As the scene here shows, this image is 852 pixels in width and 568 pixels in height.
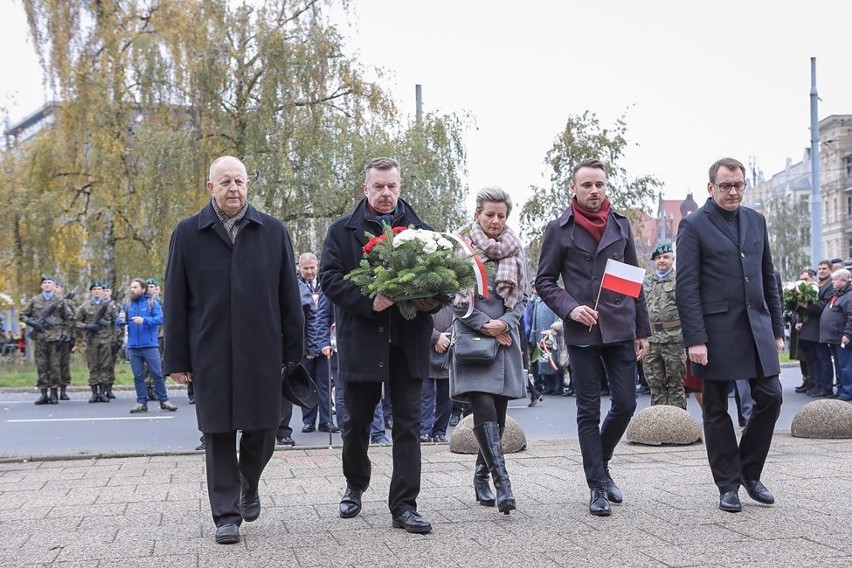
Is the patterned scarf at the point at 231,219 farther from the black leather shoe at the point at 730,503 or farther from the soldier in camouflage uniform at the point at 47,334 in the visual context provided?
the soldier in camouflage uniform at the point at 47,334

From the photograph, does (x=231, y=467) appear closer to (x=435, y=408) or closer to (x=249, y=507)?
(x=249, y=507)

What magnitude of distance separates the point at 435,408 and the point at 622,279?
Result: 579 cm

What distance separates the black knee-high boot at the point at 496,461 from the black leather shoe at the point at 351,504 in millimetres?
829

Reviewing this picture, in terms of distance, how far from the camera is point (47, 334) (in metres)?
18.9

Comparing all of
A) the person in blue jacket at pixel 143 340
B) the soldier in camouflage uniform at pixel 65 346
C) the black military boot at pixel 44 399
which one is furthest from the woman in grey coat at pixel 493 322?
the soldier in camouflage uniform at pixel 65 346

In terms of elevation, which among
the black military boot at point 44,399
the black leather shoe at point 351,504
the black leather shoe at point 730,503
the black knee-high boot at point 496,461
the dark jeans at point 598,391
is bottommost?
the black military boot at point 44,399

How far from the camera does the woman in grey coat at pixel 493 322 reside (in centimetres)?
689

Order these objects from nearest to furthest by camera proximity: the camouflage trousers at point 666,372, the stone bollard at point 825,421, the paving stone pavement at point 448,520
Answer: the paving stone pavement at point 448,520 < the stone bollard at point 825,421 < the camouflage trousers at point 666,372

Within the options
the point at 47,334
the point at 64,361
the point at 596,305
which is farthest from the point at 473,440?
the point at 64,361

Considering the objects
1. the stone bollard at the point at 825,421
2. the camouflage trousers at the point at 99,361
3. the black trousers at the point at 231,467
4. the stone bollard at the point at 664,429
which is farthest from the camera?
the camouflage trousers at the point at 99,361

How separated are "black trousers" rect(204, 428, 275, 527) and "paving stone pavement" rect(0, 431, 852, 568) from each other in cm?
20

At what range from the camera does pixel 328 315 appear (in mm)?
12352

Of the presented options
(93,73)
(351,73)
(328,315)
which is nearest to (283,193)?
(351,73)

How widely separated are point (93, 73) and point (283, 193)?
560 cm
